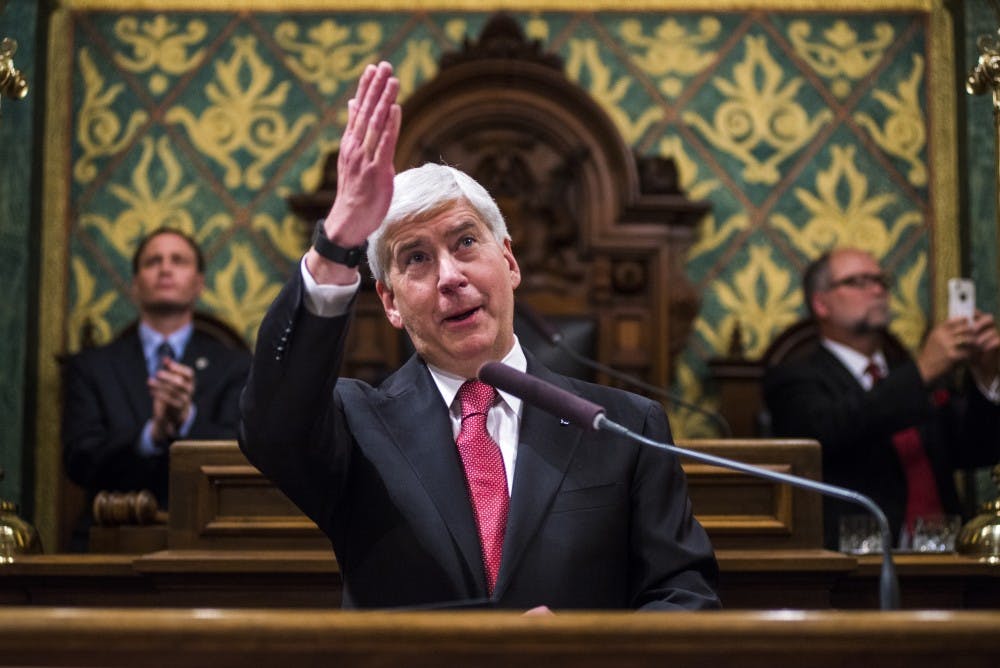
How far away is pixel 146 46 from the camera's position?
5.27m

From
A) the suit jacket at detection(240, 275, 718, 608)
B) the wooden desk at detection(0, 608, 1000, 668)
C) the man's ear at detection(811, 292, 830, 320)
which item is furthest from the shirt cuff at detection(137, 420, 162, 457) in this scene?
the wooden desk at detection(0, 608, 1000, 668)

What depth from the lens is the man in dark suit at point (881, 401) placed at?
389 centimetres

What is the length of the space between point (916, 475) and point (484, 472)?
2.45 m

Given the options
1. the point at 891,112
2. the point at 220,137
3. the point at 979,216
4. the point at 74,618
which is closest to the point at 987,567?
the point at 74,618

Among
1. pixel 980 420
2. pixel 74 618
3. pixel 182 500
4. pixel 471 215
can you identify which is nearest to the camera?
pixel 74 618

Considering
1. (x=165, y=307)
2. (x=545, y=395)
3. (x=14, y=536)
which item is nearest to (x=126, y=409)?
(x=165, y=307)

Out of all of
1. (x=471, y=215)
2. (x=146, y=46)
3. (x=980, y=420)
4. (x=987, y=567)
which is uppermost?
(x=146, y=46)

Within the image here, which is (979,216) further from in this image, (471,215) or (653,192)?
(471,215)

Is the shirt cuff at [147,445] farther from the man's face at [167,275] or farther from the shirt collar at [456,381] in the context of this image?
the shirt collar at [456,381]

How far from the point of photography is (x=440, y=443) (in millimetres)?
2000

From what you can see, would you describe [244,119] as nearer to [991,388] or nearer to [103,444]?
[103,444]

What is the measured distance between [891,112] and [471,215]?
3.59m

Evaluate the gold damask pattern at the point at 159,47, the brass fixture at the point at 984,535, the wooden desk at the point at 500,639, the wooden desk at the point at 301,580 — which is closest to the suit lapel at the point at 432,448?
the wooden desk at the point at 301,580

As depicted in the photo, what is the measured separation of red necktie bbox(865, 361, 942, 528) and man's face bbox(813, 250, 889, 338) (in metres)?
0.41
